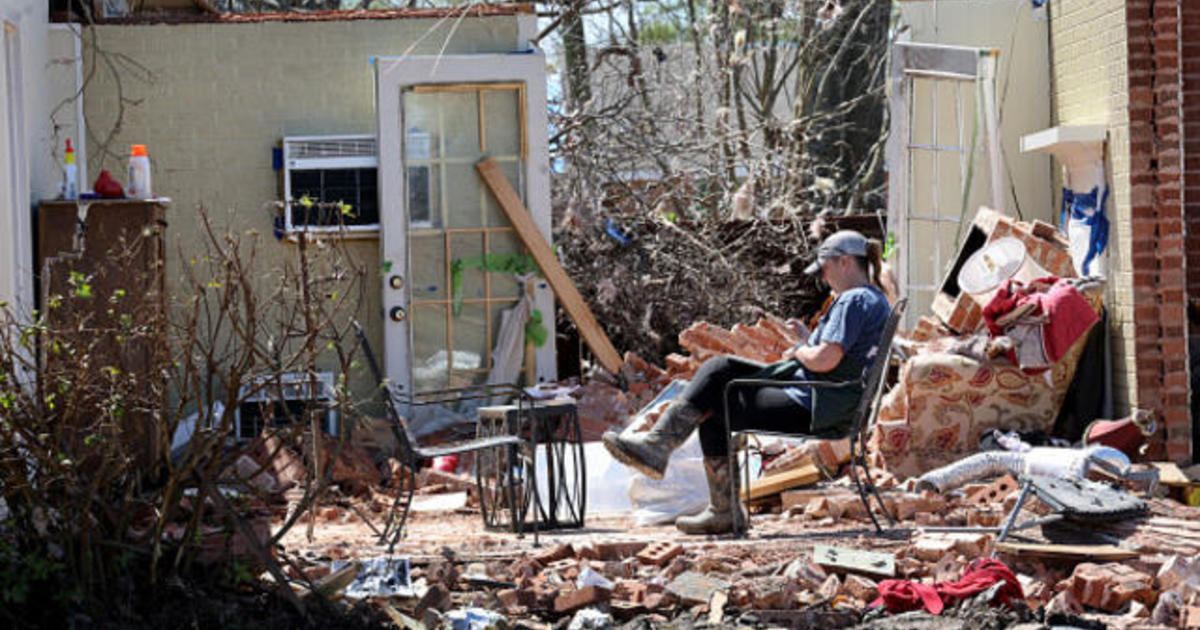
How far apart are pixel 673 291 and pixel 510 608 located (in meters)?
6.63

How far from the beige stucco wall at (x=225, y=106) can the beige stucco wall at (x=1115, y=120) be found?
3926mm

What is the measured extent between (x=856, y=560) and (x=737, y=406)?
116 cm

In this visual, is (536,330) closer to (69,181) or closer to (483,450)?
(483,450)

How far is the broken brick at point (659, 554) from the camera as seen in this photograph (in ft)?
21.2

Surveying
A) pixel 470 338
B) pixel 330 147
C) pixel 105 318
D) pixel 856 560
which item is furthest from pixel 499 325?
pixel 856 560

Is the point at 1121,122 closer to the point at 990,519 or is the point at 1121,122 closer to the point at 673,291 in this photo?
the point at 990,519

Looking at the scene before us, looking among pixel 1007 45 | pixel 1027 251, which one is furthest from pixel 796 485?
pixel 1007 45

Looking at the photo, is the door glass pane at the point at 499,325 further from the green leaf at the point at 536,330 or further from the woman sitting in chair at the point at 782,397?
the woman sitting in chair at the point at 782,397

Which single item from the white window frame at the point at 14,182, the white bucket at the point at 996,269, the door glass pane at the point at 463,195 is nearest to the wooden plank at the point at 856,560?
the white bucket at the point at 996,269

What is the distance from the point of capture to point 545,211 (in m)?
10.5

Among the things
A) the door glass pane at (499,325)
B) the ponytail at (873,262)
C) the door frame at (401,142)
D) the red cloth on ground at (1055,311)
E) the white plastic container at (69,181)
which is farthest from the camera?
the door glass pane at (499,325)

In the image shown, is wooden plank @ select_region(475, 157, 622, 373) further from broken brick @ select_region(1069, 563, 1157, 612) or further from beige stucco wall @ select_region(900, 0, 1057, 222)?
broken brick @ select_region(1069, 563, 1157, 612)

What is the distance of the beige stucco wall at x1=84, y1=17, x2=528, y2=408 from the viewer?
10.4m

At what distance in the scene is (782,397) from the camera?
23.3 ft
